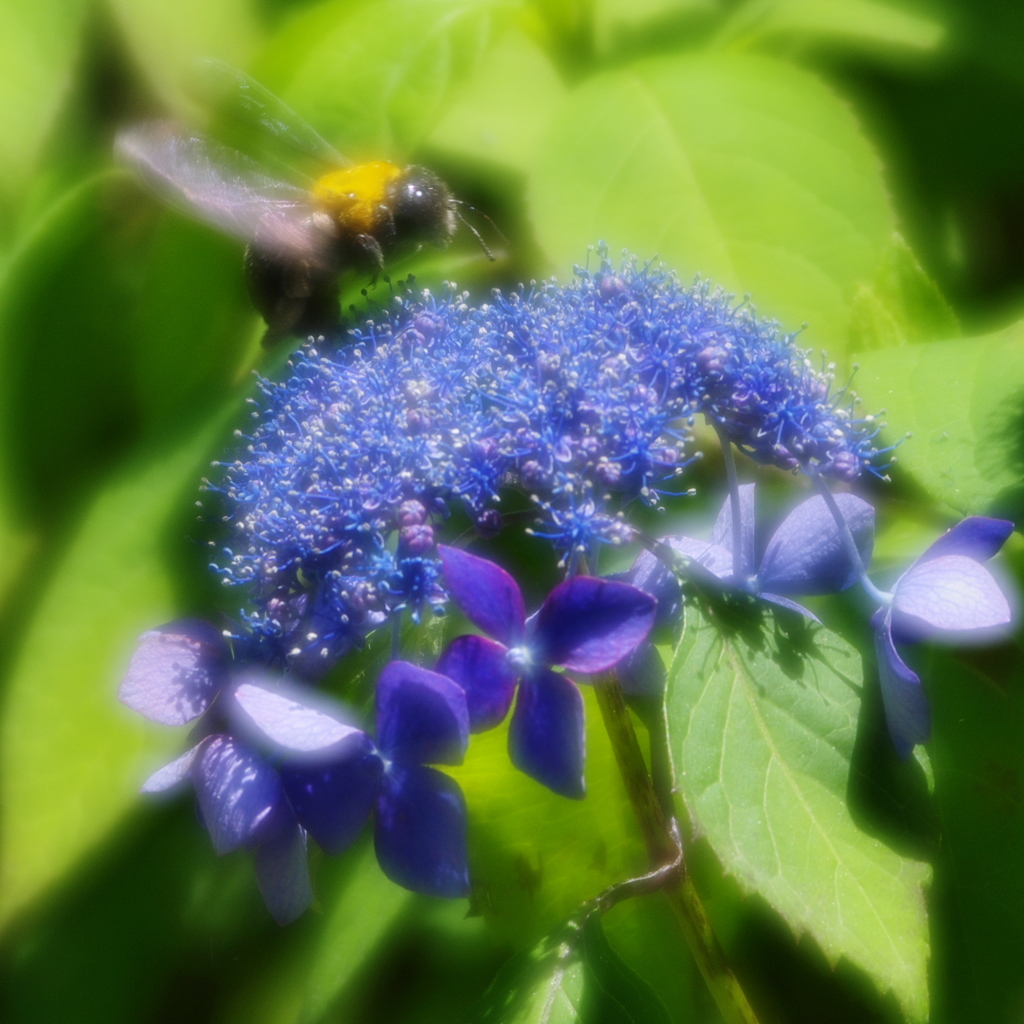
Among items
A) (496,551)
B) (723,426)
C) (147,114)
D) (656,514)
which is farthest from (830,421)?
(147,114)

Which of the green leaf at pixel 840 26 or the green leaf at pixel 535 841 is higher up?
the green leaf at pixel 840 26

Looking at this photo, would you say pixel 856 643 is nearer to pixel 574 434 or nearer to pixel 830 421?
pixel 830 421

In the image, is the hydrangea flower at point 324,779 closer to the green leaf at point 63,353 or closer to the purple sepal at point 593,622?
the purple sepal at point 593,622

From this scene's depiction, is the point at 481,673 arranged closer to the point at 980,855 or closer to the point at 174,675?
the point at 174,675

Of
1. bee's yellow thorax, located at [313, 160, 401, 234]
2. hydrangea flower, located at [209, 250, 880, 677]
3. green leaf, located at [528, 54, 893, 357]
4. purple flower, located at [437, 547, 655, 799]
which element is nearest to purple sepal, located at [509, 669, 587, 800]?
purple flower, located at [437, 547, 655, 799]

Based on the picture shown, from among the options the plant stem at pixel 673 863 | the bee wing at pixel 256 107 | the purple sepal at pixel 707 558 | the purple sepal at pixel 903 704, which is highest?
the bee wing at pixel 256 107

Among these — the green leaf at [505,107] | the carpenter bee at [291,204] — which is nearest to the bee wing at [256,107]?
the carpenter bee at [291,204]
